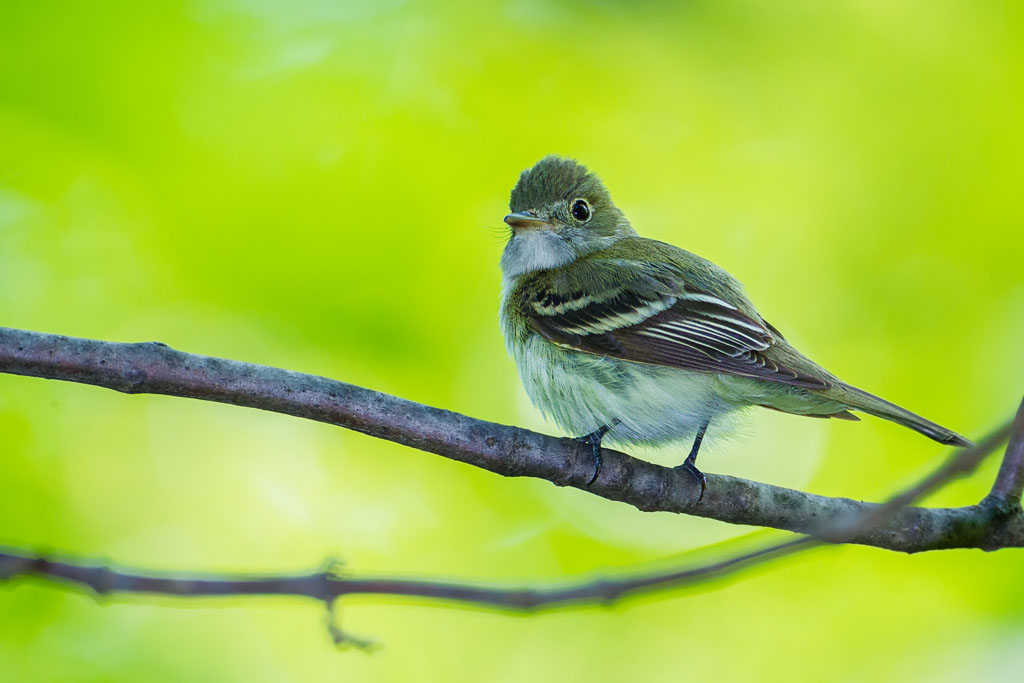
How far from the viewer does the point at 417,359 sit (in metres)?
5.78

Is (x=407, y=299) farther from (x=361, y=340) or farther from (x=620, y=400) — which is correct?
(x=620, y=400)

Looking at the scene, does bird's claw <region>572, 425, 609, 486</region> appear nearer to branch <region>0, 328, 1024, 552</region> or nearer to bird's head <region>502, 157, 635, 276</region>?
branch <region>0, 328, 1024, 552</region>

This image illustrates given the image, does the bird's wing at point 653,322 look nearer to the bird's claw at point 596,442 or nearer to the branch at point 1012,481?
the bird's claw at point 596,442

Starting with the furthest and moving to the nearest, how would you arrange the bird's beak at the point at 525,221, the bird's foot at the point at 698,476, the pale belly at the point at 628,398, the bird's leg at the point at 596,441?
the bird's beak at the point at 525,221, the pale belly at the point at 628,398, the bird's foot at the point at 698,476, the bird's leg at the point at 596,441

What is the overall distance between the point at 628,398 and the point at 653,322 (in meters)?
0.43

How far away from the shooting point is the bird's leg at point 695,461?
3865 millimetres

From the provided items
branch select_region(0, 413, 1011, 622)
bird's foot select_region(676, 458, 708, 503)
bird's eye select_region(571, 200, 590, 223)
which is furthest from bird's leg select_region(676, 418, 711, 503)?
branch select_region(0, 413, 1011, 622)

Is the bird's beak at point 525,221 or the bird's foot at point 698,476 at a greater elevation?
the bird's beak at point 525,221

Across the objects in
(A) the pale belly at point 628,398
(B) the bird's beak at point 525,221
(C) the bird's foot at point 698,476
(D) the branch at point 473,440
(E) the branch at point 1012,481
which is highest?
(B) the bird's beak at point 525,221

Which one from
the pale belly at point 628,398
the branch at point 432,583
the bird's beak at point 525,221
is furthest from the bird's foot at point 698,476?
the branch at point 432,583

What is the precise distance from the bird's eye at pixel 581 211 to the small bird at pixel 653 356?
19.7 inches

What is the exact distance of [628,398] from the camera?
442cm

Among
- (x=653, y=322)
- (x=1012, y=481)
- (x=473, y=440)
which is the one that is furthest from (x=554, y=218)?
(x=1012, y=481)

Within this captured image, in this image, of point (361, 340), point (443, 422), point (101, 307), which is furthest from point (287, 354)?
point (443, 422)
